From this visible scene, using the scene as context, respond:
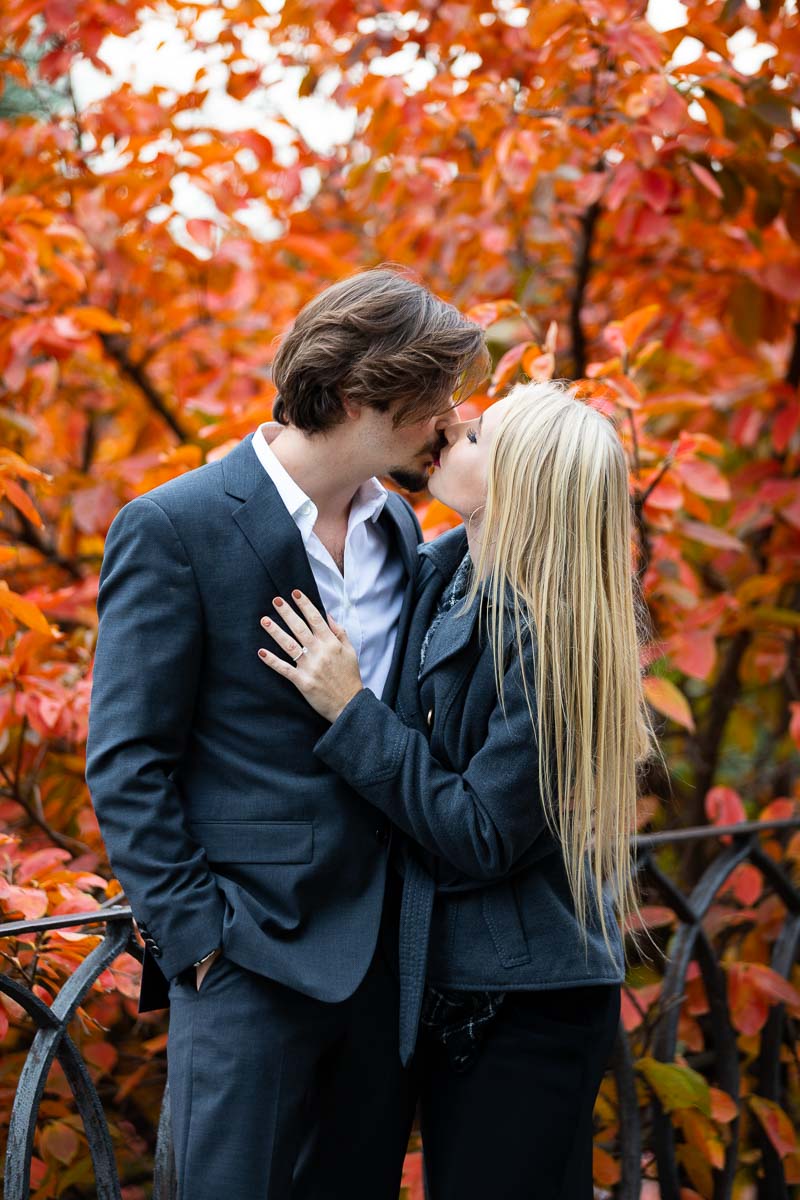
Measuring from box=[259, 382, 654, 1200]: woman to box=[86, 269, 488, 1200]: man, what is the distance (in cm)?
8

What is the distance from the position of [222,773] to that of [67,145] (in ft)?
6.67

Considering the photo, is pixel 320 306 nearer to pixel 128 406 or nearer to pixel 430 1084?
pixel 430 1084

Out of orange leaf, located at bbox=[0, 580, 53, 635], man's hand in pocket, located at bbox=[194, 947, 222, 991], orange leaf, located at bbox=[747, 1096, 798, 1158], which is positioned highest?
orange leaf, located at bbox=[0, 580, 53, 635]

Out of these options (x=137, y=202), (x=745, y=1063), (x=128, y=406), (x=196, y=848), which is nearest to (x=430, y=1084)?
(x=196, y=848)

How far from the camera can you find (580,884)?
174 cm

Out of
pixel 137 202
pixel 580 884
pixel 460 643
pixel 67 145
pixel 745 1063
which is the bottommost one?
pixel 745 1063

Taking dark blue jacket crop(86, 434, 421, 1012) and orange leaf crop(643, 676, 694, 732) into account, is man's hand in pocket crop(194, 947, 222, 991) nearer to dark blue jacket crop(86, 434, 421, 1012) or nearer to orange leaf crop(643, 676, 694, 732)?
dark blue jacket crop(86, 434, 421, 1012)

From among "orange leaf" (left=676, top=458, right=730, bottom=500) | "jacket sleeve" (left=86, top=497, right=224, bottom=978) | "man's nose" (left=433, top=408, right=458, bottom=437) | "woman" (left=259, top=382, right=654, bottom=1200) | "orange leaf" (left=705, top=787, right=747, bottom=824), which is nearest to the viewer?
"jacket sleeve" (left=86, top=497, right=224, bottom=978)

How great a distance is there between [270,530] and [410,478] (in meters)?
0.33

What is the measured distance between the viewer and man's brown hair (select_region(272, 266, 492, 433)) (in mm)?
1718

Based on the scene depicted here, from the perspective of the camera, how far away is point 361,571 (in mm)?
1907

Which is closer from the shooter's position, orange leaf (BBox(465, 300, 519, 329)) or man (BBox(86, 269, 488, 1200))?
man (BBox(86, 269, 488, 1200))

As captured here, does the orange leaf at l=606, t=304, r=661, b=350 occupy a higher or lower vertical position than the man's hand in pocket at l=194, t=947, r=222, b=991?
higher

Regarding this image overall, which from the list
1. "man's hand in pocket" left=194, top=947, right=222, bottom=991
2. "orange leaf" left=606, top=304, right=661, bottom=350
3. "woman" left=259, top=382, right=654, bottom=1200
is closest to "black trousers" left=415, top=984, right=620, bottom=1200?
"woman" left=259, top=382, right=654, bottom=1200
